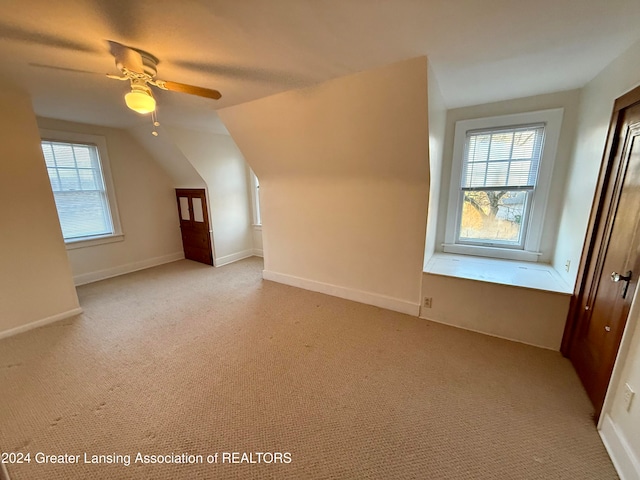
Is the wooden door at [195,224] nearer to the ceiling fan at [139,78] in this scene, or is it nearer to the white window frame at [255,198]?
the white window frame at [255,198]

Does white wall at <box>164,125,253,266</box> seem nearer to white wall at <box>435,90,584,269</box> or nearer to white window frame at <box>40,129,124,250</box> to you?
white window frame at <box>40,129,124,250</box>

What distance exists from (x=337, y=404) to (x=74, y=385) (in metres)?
1.90

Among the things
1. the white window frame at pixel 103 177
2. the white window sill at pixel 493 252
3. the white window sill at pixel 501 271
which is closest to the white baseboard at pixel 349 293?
the white window sill at pixel 501 271

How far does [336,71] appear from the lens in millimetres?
1979

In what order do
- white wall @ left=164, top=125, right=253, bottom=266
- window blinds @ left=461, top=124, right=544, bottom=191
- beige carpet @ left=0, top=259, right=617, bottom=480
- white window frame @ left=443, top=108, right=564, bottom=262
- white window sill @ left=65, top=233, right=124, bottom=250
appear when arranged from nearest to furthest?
beige carpet @ left=0, top=259, right=617, bottom=480 → white window frame @ left=443, top=108, right=564, bottom=262 → window blinds @ left=461, top=124, right=544, bottom=191 → white window sill @ left=65, top=233, right=124, bottom=250 → white wall @ left=164, top=125, right=253, bottom=266

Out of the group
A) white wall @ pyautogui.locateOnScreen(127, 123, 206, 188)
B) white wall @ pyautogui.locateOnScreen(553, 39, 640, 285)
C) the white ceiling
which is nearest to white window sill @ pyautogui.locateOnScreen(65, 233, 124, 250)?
white wall @ pyautogui.locateOnScreen(127, 123, 206, 188)

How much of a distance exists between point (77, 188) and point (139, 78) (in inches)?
114

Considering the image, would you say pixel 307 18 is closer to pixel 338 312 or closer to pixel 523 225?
pixel 338 312

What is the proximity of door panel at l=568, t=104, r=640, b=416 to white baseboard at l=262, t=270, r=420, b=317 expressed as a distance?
1.28 meters

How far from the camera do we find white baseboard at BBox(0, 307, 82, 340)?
8.18 ft

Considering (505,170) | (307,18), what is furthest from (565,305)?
(307,18)

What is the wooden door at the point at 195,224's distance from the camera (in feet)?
14.4

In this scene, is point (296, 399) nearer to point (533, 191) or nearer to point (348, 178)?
point (348, 178)

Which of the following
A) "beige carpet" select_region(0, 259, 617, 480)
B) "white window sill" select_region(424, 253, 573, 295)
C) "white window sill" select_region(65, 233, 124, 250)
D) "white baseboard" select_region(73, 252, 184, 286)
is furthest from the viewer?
"white baseboard" select_region(73, 252, 184, 286)
